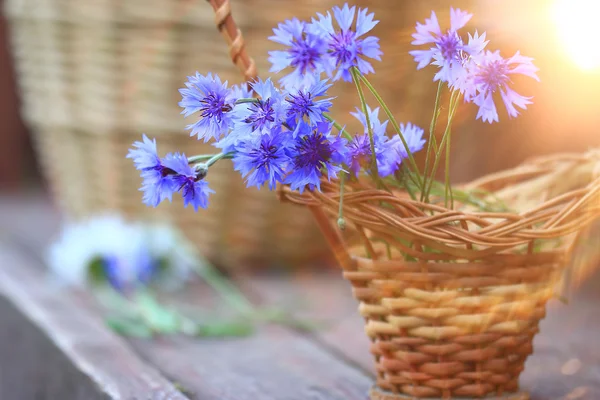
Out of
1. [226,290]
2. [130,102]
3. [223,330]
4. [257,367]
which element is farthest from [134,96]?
[257,367]

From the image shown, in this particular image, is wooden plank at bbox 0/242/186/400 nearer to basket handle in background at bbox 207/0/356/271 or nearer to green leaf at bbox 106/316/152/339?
green leaf at bbox 106/316/152/339

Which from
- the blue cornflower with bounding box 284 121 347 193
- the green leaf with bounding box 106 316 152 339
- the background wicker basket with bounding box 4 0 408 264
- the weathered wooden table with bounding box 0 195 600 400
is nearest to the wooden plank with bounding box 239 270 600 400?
the weathered wooden table with bounding box 0 195 600 400

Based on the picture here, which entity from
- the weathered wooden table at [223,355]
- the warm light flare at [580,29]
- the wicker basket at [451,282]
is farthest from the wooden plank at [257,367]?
the warm light flare at [580,29]

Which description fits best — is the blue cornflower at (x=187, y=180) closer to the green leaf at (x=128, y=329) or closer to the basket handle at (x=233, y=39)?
the basket handle at (x=233, y=39)

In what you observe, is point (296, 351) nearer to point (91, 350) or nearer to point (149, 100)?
point (91, 350)

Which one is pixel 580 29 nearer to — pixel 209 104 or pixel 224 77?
pixel 224 77

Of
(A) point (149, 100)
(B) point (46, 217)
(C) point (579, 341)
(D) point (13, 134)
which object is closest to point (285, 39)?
(C) point (579, 341)
